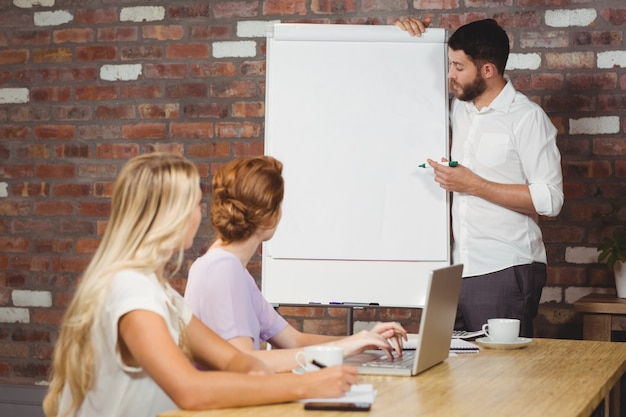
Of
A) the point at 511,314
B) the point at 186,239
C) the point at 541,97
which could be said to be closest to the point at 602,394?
Answer: the point at 186,239

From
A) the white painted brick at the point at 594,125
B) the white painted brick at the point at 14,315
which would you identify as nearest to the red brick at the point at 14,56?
the white painted brick at the point at 14,315

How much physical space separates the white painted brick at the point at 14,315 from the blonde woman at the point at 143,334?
91.4 inches

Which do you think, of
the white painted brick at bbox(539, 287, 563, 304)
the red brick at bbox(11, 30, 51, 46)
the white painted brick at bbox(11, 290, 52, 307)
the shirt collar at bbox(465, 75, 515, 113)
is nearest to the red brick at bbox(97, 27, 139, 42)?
the red brick at bbox(11, 30, 51, 46)

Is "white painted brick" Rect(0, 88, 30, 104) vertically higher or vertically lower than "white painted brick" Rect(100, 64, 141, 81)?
lower

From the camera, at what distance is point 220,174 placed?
6.45 feet

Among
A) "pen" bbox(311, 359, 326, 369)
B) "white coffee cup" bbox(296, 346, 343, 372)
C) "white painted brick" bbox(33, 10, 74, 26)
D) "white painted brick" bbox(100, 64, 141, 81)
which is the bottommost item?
"pen" bbox(311, 359, 326, 369)

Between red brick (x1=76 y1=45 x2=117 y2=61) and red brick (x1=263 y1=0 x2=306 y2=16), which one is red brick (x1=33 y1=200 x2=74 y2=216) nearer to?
red brick (x1=76 y1=45 x2=117 y2=61)

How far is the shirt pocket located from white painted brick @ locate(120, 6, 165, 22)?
153 cm

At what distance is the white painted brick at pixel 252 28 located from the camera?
3604 mm

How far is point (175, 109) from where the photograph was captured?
370 cm

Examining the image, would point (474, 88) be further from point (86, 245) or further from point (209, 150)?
point (86, 245)

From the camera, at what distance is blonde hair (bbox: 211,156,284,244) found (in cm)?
195

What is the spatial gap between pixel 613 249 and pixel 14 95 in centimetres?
253

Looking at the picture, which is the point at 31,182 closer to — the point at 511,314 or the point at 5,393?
the point at 5,393
